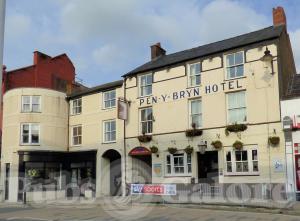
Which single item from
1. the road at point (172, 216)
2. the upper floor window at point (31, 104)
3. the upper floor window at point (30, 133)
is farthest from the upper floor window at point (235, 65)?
the upper floor window at point (30, 133)

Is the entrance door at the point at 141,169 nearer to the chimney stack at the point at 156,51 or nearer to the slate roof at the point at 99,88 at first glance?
the slate roof at the point at 99,88

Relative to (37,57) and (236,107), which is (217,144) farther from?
(37,57)

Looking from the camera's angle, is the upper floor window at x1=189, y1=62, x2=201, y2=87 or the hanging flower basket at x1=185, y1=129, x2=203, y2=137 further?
the upper floor window at x1=189, y1=62, x2=201, y2=87

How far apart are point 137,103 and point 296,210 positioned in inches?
530

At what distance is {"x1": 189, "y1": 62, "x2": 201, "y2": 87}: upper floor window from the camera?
2474cm

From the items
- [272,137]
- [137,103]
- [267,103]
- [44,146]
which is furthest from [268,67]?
[44,146]

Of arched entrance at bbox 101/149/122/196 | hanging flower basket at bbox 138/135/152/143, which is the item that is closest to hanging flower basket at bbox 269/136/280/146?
hanging flower basket at bbox 138/135/152/143

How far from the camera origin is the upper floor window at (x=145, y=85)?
27.1 metres

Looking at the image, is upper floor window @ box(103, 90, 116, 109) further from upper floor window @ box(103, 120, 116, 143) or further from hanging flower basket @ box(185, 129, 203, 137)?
hanging flower basket @ box(185, 129, 203, 137)

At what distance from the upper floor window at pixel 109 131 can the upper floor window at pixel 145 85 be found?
3278 millimetres

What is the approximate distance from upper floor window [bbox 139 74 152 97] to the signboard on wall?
735cm

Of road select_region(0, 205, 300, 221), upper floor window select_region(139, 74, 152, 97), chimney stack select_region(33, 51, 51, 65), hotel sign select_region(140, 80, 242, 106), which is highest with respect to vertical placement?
chimney stack select_region(33, 51, 51, 65)

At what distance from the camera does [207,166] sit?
24469 mm

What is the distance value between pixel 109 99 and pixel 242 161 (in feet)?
38.0
